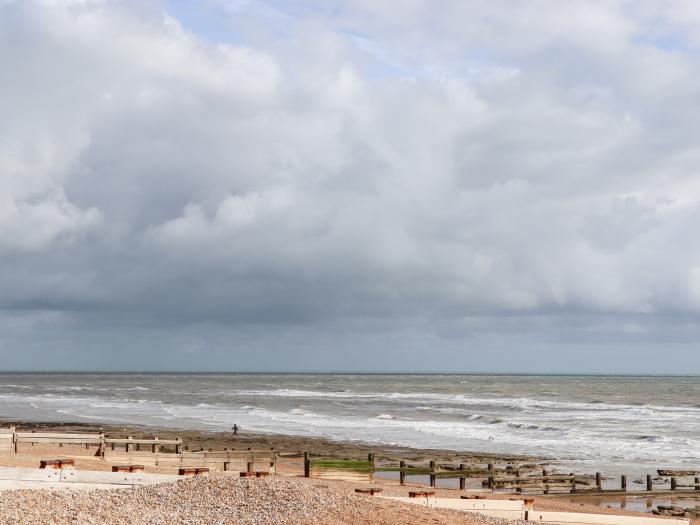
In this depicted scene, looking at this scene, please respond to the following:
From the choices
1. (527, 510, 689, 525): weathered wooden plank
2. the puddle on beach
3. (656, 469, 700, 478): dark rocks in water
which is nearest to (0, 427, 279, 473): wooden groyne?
the puddle on beach

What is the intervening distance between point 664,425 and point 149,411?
47.8 metres

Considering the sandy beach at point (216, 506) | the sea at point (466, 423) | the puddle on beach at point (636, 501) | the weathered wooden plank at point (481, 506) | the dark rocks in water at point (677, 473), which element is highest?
the sandy beach at point (216, 506)

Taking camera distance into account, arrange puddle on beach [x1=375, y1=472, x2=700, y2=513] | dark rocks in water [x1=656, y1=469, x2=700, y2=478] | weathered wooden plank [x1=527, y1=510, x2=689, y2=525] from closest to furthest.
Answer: weathered wooden plank [x1=527, y1=510, x2=689, y2=525]
puddle on beach [x1=375, y1=472, x2=700, y2=513]
dark rocks in water [x1=656, y1=469, x2=700, y2=478]

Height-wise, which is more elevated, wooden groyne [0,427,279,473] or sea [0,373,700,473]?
wooden groyne [0,427,279,473]

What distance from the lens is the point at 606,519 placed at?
66.9ft

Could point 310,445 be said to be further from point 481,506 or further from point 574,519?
point 574,519

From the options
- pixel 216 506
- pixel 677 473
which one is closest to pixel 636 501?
pixel 677 473

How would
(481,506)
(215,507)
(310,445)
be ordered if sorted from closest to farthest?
1. (215,507)
2. (481,506)
3. (310,445)

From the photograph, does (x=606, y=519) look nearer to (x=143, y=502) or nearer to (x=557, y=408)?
(x=143, y=502)

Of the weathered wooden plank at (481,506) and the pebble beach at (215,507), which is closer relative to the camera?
→ the pebble beach at (215,507)

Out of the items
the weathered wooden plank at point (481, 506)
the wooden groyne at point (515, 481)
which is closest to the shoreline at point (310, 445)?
the wooden groyne at point (515, 481)

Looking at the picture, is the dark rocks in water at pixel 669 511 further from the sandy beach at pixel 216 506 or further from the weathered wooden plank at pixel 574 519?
the sandy beach at pixel 216 506

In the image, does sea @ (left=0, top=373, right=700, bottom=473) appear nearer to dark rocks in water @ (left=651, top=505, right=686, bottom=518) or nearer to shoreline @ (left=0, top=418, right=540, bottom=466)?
shoreline @ (left=0, top=418, right=540, bottom=466)

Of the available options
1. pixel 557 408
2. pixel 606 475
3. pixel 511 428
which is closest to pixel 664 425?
pixel 511 428
